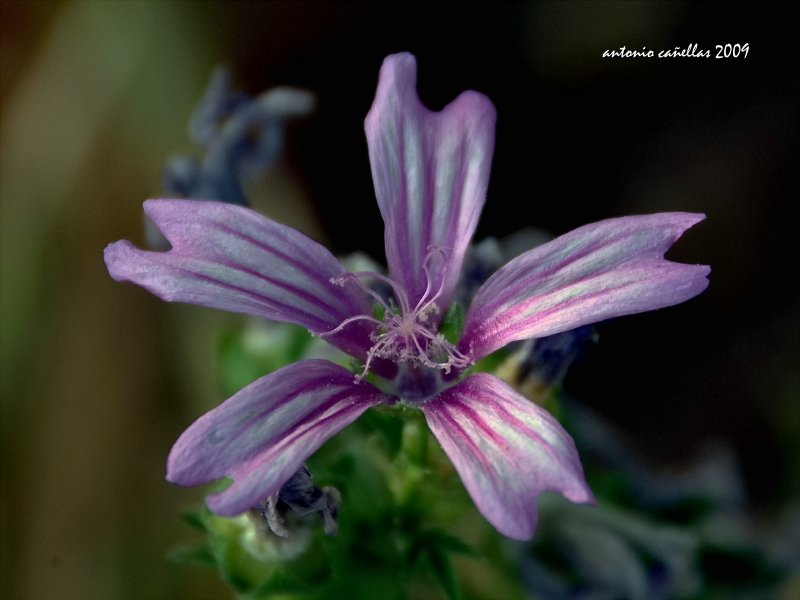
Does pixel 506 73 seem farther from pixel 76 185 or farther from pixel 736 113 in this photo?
pixel 76 185

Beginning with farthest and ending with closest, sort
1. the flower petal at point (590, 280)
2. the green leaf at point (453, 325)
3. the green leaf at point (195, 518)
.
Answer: the green leaf at point (195, 518), the green leaf at point (453, 325), the flower petal at point (590, 280)

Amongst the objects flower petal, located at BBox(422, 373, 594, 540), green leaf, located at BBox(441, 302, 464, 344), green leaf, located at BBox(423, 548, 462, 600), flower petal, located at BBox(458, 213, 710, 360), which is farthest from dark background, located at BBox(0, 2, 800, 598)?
flower petal, located at BBox(422, 373, 594, 540)

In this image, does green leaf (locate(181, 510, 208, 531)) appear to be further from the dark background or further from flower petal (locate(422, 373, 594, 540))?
the dark background

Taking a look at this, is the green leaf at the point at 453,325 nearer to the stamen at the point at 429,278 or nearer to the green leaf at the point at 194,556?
the stamen at the point at 429,278

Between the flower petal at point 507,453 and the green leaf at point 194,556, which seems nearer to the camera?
the flower petal at point 507,453

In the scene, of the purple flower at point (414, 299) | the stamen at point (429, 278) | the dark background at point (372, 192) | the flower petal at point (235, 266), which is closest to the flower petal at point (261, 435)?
the purple flower at point (414, 299)

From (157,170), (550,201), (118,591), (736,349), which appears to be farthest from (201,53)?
(736,349)

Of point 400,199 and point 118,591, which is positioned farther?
point 118,591

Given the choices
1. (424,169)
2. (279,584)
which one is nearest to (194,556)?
(279,584)
